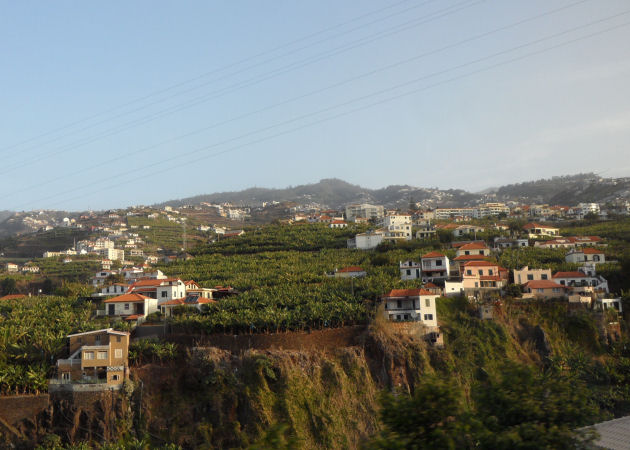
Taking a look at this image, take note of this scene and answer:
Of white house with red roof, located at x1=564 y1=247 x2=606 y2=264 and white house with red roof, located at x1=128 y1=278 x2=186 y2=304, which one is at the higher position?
white house with red roof, located at x1=564 y1=247 x2=606 y2=264

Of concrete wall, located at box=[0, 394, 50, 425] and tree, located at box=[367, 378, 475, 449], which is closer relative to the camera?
tree, located at box=[367, 378, 475, 449]

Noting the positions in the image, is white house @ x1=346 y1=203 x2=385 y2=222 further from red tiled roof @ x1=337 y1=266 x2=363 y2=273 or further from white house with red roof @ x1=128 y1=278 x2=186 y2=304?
white house with red roof @ x1=128 y1=278 x2=186 y2=304

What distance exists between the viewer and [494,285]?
53.8 meters

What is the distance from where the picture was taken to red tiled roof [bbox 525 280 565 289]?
5157 cm

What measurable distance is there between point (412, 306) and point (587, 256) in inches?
995

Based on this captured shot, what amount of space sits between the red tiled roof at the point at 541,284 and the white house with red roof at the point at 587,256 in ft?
34.5

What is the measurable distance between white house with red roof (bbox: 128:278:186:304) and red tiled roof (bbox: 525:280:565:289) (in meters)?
31.1

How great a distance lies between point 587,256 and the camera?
202ft

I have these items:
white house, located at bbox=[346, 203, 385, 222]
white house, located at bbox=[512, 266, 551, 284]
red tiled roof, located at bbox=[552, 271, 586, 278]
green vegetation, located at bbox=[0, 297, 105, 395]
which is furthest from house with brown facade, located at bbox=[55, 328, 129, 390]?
white house, located at bbox=[346, 203, 385, 222]

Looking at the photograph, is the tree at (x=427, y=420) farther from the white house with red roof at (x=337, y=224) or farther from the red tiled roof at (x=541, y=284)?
the white house with red roof at (x=337, y=224)

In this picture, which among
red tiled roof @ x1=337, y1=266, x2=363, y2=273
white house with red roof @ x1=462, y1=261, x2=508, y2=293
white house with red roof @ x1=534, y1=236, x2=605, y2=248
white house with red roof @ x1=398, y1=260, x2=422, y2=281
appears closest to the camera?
white house with red roof @ x1=462, y1=261, x2=508, y2=293

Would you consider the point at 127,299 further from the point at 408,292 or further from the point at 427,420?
the point at 427,420

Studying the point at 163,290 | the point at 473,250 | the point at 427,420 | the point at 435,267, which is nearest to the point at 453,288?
the point at 435,267

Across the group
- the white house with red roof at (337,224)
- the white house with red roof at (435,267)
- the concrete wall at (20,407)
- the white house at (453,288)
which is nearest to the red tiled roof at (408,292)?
the white house at (453,288)
